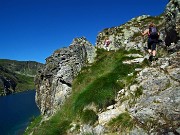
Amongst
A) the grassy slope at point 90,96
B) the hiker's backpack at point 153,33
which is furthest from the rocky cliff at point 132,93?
the hiker's backpack at point 153,33

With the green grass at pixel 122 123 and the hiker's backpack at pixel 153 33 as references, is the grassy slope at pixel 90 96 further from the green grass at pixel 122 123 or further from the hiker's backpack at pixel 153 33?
the hiker's backpack at pixel 153 33

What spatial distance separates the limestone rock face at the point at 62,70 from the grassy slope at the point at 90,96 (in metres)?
2.94

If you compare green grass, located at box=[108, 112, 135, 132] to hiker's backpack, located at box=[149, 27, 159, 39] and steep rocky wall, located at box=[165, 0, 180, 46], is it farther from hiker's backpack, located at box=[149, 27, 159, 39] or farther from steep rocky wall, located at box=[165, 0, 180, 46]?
steep rocky wall, located at box=[165, 0, 180, 46]

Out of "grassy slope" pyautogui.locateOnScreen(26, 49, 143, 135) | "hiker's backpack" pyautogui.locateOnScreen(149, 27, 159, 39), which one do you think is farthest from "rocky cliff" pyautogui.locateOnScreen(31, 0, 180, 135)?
"hiker's backpack" pyautogui.locateOnScreen(149, 27, 159, 39)

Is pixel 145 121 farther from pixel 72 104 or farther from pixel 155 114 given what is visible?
pixel 72 104

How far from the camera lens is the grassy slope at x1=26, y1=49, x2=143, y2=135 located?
67.2 feet

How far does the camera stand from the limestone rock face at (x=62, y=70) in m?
28.8

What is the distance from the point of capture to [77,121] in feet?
67.0

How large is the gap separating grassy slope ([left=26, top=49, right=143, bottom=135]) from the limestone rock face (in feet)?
9.66

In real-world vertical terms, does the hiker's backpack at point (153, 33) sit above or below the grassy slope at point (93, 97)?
above

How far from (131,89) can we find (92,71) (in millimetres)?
7255

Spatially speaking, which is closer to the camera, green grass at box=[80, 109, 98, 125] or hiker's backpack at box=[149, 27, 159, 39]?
green grass at box=[80, 109, 98, 125]

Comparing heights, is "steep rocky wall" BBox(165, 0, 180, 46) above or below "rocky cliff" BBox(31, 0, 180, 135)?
above

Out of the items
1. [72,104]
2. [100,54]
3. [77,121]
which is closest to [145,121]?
[77,121]
